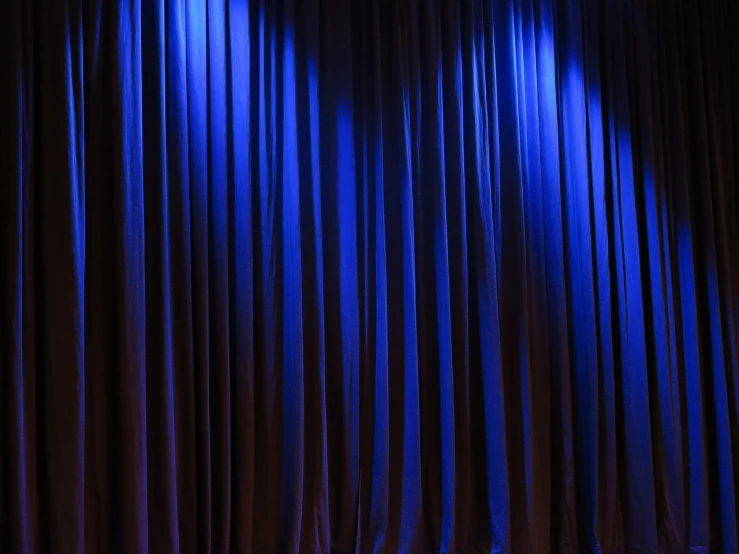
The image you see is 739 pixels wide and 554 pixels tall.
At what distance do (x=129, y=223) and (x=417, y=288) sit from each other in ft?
3.61

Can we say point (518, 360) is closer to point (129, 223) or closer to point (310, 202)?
point (310, 202)

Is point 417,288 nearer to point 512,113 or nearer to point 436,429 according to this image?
point 436,429

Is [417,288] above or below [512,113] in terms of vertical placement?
below

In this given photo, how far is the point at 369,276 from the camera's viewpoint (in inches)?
108

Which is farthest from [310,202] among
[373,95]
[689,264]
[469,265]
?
[689,264]

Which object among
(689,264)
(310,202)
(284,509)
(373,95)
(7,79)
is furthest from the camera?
(689,264)

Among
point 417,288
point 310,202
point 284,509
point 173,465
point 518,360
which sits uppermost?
point 310,202

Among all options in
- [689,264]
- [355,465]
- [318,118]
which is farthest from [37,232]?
[689,264]

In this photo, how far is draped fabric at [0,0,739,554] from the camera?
2076mm

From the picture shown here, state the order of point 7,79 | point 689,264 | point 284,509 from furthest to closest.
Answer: point 689,264, point 284,509, point 7,79

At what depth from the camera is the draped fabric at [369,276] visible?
2.08 metres

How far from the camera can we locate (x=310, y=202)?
2.60 metres

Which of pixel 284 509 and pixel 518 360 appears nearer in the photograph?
pixel 284 509

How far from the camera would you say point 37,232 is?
2062mm
